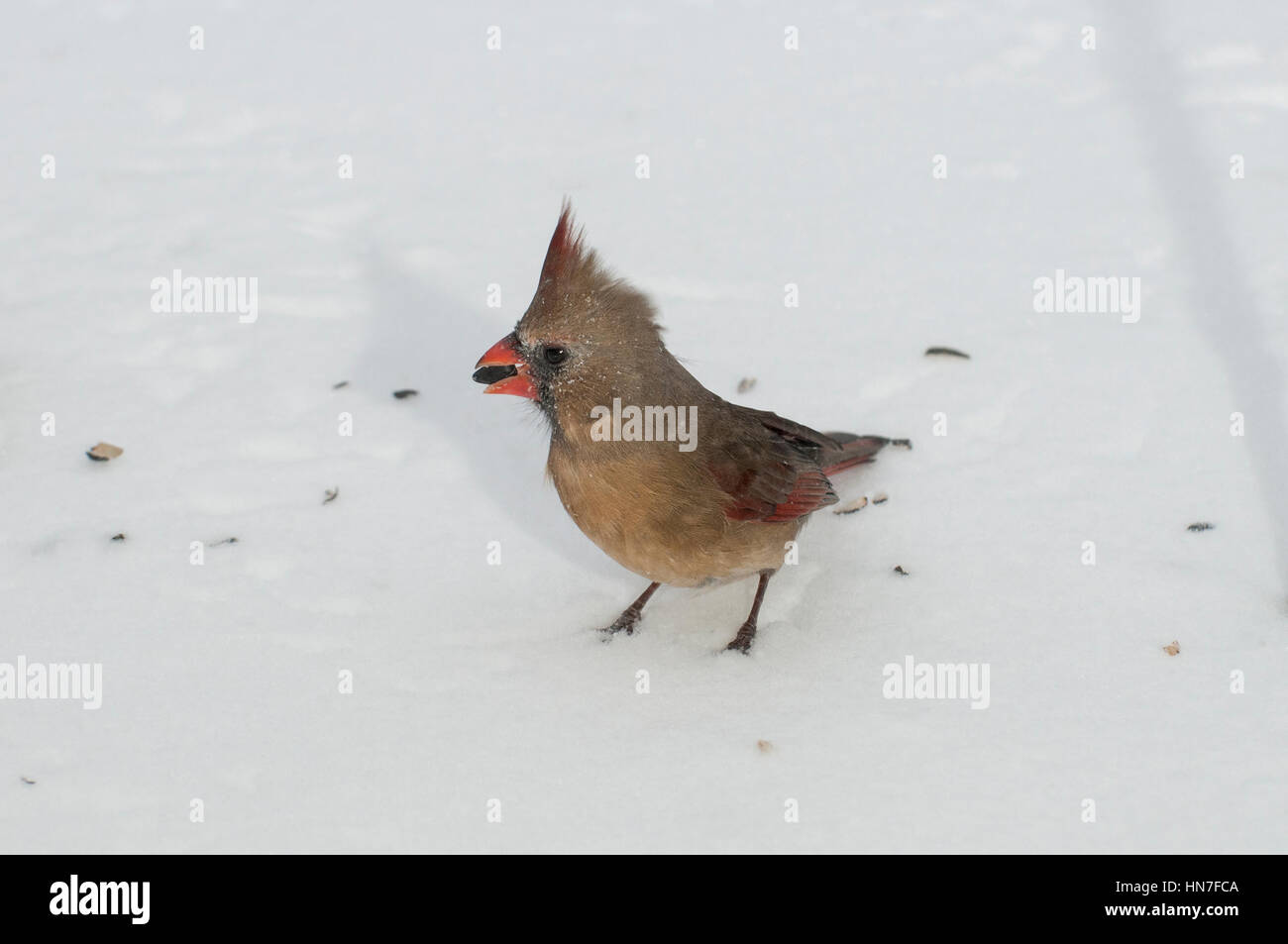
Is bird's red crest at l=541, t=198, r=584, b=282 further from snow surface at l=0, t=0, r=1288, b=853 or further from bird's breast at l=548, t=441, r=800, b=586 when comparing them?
snow surface at l=0, t=0, r=1288, b=853

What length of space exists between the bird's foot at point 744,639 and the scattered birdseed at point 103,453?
7.17 ft

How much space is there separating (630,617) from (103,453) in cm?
192

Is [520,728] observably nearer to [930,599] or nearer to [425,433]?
[930,599]

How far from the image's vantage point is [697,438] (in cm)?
352

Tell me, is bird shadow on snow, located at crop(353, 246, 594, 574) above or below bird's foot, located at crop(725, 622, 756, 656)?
above

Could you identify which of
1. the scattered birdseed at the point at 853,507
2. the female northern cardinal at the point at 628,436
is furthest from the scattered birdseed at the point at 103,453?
the scattered birdseed at the point at 853,507

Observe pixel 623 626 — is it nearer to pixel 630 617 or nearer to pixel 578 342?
pixel 630 617

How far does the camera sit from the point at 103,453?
438cm

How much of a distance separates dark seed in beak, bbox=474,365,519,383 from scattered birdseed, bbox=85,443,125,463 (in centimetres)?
159

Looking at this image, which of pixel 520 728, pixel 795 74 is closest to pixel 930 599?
pixel 520 728

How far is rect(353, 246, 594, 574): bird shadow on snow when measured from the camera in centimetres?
425

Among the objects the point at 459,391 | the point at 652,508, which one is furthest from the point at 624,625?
the point at 459,391

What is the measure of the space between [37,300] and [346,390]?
1.42 metres

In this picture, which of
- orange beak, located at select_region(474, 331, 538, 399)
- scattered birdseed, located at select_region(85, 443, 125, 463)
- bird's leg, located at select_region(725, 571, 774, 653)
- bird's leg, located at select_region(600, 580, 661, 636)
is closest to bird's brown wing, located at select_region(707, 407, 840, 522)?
bird's leg, located at select_region(725, 571, 774, 653)
